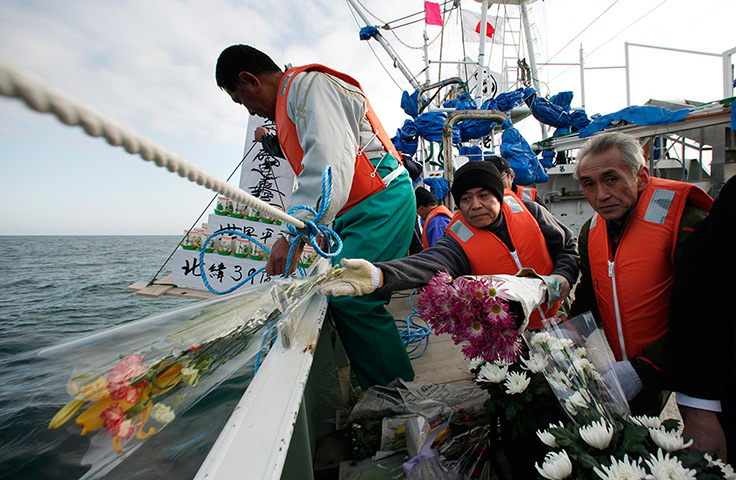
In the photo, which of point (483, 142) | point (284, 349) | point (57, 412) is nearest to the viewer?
point (57, 412)

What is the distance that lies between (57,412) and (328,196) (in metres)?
0.91

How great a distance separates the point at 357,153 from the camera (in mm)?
1559

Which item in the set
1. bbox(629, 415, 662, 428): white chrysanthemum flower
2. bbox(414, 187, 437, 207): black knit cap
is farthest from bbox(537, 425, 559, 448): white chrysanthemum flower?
bbox(414, 187, 437, 207): black knit cap

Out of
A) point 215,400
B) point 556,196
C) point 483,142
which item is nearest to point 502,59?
point 556,196

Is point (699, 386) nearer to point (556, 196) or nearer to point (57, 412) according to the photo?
point (57, 412)

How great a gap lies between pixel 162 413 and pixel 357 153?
1.22m

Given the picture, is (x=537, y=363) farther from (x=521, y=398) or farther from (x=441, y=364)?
(x=441, y=364)

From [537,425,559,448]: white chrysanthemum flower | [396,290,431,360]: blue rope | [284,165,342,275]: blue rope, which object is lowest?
[396,290,431,360]: blue rope

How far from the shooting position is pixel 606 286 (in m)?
1.34

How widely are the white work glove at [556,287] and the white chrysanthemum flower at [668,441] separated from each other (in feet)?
2.27

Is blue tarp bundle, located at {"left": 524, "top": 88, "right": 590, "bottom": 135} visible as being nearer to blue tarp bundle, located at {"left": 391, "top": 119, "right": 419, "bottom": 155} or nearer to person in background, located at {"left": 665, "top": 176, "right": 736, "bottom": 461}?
blue tarp bundle, located at {"left": 391, "top": 119, "right": 419, "bottom": 155}

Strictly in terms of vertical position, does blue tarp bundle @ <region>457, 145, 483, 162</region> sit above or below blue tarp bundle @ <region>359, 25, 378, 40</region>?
below

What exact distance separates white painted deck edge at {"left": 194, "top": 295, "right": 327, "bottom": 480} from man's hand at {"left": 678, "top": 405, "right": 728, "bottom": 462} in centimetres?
108

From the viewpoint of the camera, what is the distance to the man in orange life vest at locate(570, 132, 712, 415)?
3.73ft
